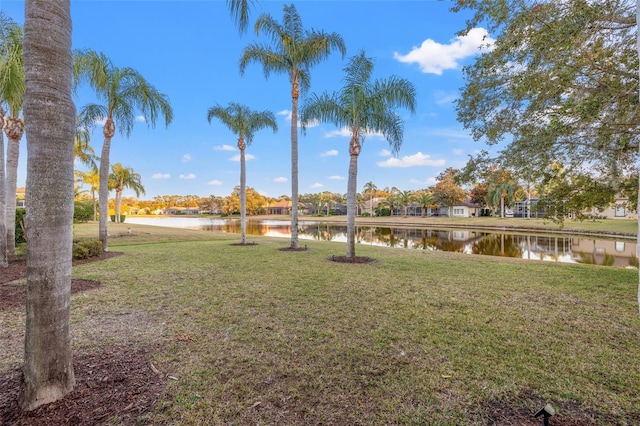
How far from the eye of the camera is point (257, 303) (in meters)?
4.98

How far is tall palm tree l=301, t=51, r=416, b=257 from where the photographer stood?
30.7 feet

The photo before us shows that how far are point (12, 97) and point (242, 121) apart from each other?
28.6 ft

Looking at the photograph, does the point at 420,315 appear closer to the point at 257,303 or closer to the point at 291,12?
the point at 257,303

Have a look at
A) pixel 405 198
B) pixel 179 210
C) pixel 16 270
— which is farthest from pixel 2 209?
pixel 179 210

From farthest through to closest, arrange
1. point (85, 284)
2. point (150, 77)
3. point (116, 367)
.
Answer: point (150, 77) < point (85, 284) < point (116, 367)

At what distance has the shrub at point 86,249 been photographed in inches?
345

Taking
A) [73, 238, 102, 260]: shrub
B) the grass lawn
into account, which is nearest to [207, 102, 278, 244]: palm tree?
[73, 238, 102, 260]: shrub

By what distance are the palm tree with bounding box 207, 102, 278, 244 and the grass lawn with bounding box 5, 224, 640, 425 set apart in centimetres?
872

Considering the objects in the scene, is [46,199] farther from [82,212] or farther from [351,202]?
[82,212]

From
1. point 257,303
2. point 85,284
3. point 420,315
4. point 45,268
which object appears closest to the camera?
point 45,268

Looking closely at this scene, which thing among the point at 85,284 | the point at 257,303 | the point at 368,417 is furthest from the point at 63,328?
the point at 85,284

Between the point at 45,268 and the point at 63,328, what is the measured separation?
1.73ft

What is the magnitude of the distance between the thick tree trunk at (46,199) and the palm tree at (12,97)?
412 cm

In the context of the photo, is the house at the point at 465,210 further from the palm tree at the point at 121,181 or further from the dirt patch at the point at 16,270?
the dirt patch at the point at 16,270
